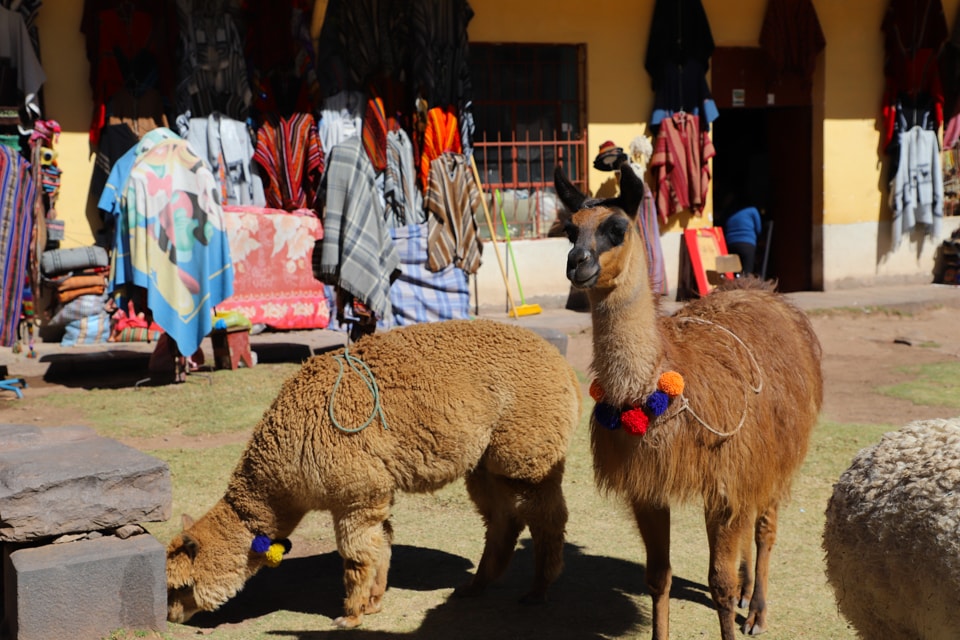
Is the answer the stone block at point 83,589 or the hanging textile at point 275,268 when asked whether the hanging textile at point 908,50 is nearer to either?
the hanging textile at point 275,268

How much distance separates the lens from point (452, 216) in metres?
12.0

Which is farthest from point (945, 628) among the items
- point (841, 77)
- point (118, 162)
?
point (841, 77)

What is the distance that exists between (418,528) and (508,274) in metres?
7.01

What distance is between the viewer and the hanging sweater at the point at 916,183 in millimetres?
14648

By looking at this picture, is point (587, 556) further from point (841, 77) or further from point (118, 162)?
point (841, 77)

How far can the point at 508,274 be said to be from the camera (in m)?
12.8

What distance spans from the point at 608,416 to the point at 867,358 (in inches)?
304

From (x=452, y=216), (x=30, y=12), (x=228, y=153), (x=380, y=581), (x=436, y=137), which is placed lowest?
(x=380, y=581)

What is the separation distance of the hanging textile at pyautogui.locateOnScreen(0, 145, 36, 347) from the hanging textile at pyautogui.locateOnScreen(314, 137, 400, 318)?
2.58 metres

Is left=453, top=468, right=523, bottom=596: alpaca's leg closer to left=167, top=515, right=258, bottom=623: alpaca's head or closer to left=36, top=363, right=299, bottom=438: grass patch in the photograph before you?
left=167, top=515, right=258, bottom=623: alpaca's head

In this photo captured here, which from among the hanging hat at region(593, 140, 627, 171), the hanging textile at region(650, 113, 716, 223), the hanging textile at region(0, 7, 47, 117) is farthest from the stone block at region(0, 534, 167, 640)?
the hanging textile at region(650, 113, 716, 223)

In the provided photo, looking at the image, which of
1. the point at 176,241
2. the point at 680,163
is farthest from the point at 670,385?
the point at 680,163

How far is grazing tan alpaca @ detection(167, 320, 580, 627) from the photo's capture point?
460cm

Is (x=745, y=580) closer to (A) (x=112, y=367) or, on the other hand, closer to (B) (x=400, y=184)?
Answer: (A) (x=112, y=367)
